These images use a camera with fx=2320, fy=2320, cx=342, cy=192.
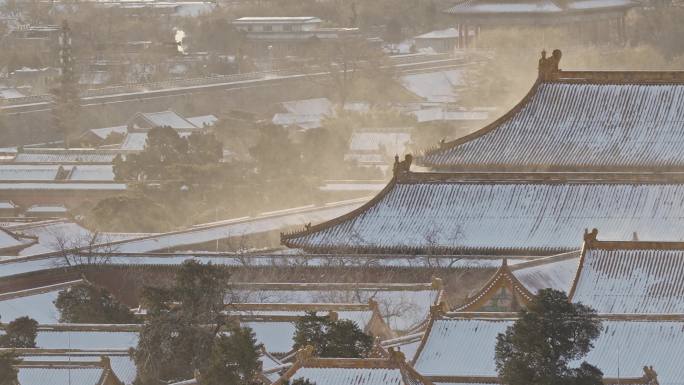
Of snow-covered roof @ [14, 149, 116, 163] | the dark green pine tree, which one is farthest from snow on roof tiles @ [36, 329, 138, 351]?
the dark green pine tree

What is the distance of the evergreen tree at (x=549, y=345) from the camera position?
2981 cm

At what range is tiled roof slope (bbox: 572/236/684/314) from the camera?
119 feet

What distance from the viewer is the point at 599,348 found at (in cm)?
3291

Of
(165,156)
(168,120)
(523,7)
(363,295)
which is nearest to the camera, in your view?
(363,295)

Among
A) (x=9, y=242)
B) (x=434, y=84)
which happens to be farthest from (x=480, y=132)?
(x=434, y=84)

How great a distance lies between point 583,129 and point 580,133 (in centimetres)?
11

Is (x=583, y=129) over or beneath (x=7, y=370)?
over

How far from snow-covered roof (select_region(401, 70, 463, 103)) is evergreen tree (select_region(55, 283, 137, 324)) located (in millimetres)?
52364

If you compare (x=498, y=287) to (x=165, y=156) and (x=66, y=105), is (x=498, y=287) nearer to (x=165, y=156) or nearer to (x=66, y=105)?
(x=165, y=156)

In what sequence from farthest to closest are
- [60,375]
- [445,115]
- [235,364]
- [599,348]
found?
1. [445,115]
2. [60,375]
3. [599,348]
4. [235,364]

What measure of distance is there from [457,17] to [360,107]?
14.4 m

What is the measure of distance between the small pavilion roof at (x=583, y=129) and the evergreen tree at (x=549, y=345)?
16158 mm

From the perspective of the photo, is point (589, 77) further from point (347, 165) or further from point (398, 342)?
point (347, 165)

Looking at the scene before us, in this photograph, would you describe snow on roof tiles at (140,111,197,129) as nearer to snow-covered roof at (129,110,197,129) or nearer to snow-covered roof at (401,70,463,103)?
snow-covered roof at (129,110,197,129)
